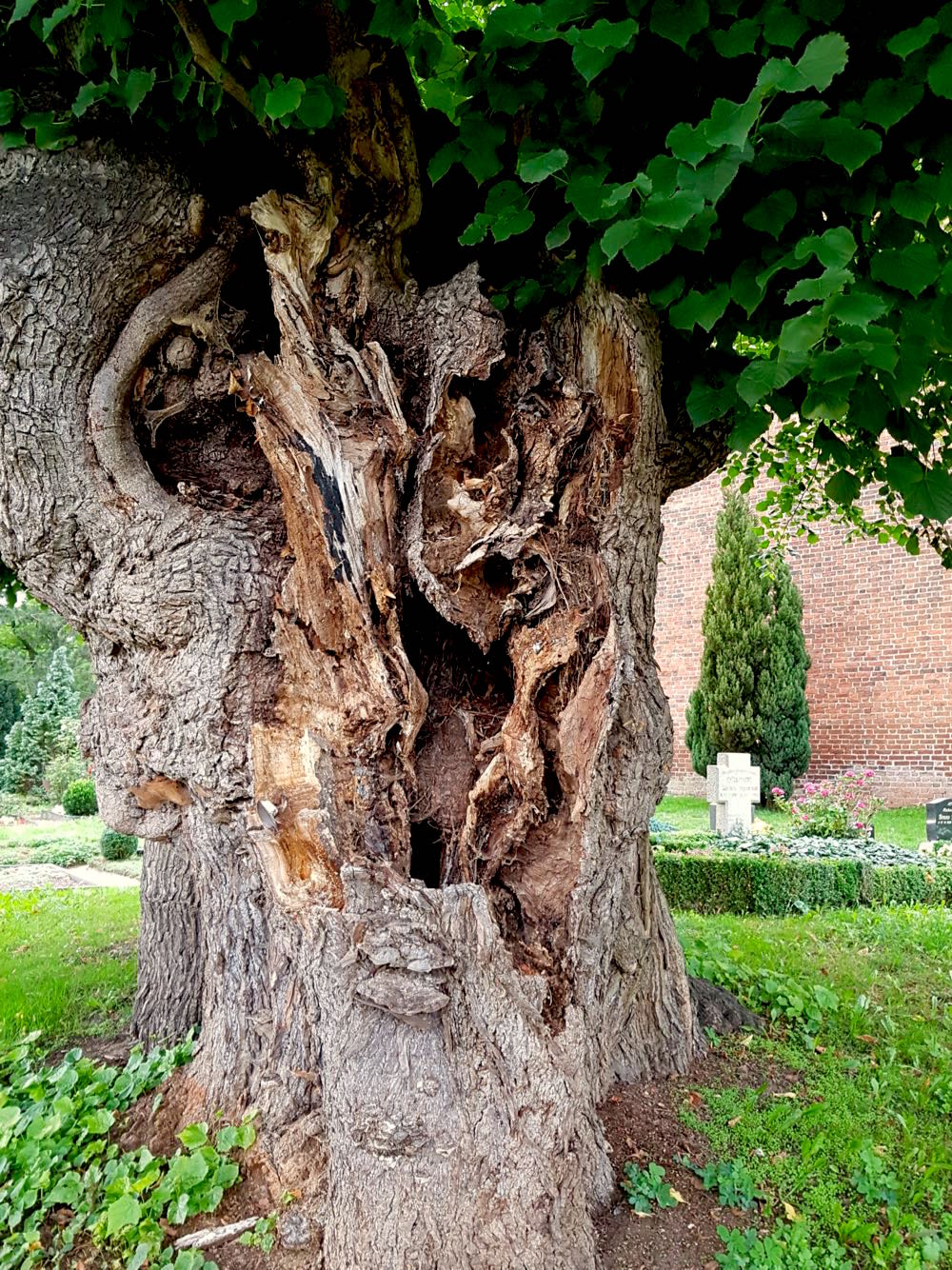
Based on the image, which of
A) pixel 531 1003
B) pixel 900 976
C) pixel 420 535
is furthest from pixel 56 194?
pixel 900 976

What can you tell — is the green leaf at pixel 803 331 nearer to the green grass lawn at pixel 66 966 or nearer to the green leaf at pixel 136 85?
Answer: the green leaf at pixel 136 85

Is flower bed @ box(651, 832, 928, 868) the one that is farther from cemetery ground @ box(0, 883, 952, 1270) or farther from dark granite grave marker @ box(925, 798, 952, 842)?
cemetery ground @ box(0, 883, 952, 1270)

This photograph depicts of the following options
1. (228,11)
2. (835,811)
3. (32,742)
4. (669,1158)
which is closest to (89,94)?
(228,11)

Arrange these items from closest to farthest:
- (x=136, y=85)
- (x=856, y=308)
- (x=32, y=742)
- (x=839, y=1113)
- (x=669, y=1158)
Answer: (x=856, y=308), (x=136, y=85), (x=669, y=1158), (x=839, y=1113), (x=32, y=742)

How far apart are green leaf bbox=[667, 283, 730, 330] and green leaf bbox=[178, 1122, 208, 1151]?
2.79m

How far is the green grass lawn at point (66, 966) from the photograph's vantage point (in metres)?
3.68

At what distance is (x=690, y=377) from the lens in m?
2.79

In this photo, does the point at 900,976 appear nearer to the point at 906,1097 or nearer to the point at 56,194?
the point at 906,1097

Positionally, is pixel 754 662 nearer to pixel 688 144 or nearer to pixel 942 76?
pixel 942 76

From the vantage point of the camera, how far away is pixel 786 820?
11367 mm

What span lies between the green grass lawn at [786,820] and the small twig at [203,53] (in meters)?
8.19

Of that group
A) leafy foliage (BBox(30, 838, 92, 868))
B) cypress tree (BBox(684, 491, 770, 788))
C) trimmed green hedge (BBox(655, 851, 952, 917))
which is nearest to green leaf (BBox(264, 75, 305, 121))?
trimmed green hedge (BBox(655, 851, 952, 917))

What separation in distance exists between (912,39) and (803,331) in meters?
0.69

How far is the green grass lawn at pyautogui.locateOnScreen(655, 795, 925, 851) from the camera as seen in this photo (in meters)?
10.1
